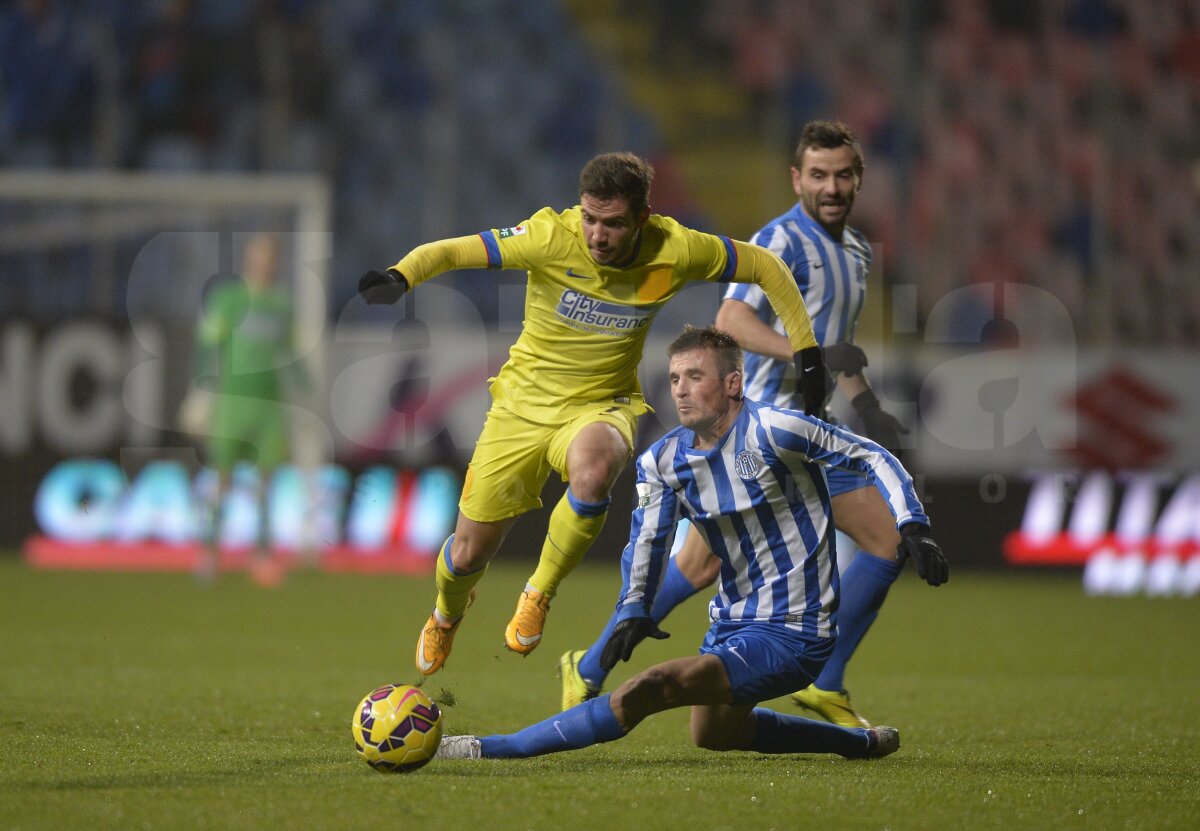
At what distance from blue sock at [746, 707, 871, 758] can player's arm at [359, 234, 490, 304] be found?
5.23ft

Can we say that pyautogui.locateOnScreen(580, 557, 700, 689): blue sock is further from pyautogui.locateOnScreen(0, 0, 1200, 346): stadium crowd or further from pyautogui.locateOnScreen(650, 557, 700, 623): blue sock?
pyautogui.locateOnScreen(0, 0, 1200, 346): stadium crowd

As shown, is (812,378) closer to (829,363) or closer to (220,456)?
(829,363)

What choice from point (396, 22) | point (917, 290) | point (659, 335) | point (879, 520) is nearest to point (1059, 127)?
point (917, 290)

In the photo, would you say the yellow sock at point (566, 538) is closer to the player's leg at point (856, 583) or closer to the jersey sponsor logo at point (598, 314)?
the jersey sponsor logo at point (598, 314)

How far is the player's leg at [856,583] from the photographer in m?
5.40

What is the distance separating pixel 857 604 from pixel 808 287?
111cm

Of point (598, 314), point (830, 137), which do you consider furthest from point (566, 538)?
point (830, 137)

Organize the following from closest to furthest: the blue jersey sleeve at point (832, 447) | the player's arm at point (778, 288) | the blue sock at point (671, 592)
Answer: the blue jersey sleeve at point (832, 447) < the player's arm at point (778, 288) < the blue sock at point (671, 592)

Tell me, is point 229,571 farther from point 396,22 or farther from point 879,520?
point 879,520

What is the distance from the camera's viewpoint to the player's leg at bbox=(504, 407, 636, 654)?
5203mm

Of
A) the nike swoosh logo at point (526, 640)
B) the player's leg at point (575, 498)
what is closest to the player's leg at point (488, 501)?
the player's leg at point (575, 498)

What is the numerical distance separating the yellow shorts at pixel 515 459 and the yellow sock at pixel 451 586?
194 millimetres

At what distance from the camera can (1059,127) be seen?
1402 cm

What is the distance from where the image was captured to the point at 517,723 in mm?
5598
